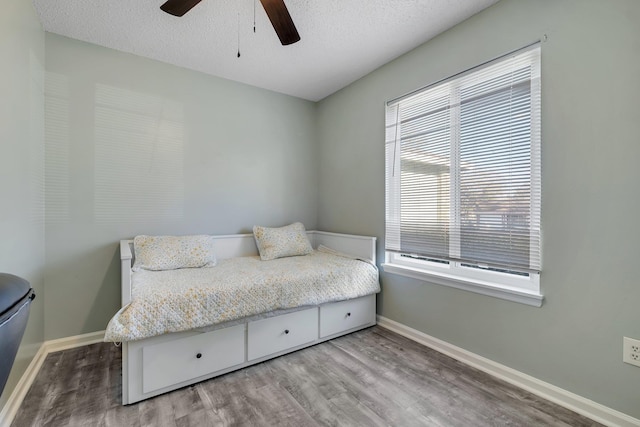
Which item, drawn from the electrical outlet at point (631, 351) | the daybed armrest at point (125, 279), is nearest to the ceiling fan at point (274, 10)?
the daybed armrest at point (125, 279)

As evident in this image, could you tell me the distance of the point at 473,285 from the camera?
204 cm

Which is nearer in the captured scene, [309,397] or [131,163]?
[309,397]

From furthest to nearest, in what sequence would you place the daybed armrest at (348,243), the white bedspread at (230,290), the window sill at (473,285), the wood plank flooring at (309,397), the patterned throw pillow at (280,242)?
the patterned throw pillow at (280,242) < the daybed armrest at (348,243) < the window sill at (473,285) < the white bedspread at (230,290) < the wood plank flooring at (309,397)

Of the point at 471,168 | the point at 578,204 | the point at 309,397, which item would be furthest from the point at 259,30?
the point at 309,397

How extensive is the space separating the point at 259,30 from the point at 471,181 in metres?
1.91

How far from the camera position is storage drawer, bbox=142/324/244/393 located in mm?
1699


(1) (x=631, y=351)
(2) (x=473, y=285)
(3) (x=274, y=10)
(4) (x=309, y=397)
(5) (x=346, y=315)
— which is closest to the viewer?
(1) (x=631, y=351)

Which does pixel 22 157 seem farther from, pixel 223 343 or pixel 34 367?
pixel 223 343

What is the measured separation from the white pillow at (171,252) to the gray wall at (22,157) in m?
0.63

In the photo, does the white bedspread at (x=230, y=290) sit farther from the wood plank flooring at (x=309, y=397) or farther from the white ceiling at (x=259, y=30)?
the white ceiling at (x=259, y=30)

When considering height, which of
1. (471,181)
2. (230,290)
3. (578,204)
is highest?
(471,181)

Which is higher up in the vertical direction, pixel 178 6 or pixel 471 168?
pixel 178 6

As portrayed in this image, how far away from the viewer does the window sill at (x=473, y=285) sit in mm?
1763

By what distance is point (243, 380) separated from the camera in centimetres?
189
